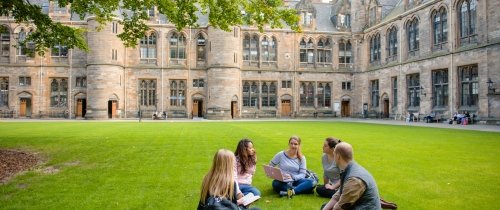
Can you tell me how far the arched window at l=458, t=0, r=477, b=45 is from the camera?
3256cm

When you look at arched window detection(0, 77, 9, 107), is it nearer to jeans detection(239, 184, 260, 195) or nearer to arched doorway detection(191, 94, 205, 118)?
arched doorway detection(191, 94, 205, 118)

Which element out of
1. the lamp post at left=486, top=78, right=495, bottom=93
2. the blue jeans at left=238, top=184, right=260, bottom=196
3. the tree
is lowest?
the blue jeans at left=238, top=184, right=260, bottom=196

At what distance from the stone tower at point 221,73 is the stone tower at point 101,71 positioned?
10.5m

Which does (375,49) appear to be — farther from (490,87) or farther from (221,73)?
(490,87)

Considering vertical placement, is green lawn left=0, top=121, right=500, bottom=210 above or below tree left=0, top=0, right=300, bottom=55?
below

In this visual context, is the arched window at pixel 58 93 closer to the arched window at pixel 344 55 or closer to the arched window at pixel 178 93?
the arched window at pixel 178 93

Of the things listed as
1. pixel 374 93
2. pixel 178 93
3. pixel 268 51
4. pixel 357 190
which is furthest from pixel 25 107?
pixel 357 190

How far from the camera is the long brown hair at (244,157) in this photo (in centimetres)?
739

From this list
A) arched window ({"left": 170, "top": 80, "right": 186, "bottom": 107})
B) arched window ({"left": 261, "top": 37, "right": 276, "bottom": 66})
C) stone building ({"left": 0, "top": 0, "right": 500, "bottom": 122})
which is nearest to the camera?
stone building ({"left": 0, "top": 0, "right": 500, "bottom": 122})

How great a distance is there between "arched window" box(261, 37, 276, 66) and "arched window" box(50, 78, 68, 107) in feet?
76.3

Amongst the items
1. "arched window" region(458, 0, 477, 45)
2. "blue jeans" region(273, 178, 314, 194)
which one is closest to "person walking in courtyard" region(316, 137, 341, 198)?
"blue jeans" region(273, 178, 314, 194)

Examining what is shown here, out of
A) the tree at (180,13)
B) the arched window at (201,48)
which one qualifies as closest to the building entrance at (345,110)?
the arched window at (201,48)

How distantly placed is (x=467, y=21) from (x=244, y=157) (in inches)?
1276

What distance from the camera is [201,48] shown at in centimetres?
4856
